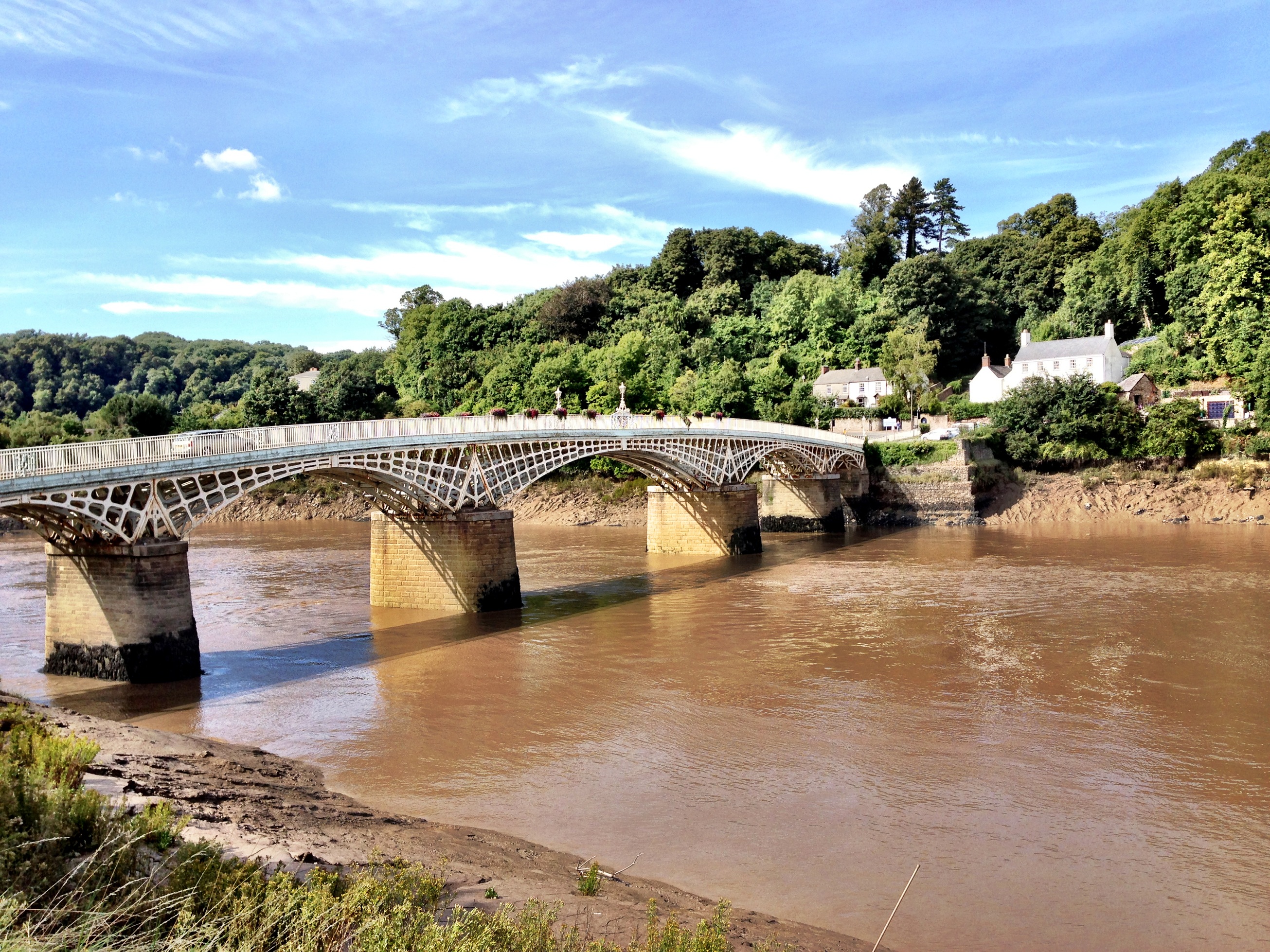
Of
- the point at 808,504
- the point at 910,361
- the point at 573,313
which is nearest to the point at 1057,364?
the point at 910,361

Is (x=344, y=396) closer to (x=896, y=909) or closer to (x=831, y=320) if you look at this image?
(x=831, y=320)

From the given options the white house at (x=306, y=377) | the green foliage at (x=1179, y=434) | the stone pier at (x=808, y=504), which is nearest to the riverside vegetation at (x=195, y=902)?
the stone pier at (x=808, y=504)

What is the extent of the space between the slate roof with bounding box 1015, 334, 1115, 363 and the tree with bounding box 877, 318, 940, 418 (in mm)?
7380

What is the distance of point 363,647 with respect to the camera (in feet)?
98.1

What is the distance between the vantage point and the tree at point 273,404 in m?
84.0

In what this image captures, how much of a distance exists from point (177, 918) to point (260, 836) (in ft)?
15.0

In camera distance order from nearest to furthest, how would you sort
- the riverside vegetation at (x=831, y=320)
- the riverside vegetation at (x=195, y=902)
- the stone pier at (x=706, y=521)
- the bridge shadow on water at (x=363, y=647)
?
the riverside vegetation at (x=195, y=902), the bridge shadow on water at (x=363, y=647), the stone pier at (x=706, y=521), the riverside vegetation at (x=831, y=320)

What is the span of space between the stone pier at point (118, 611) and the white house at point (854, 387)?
66.3 meters

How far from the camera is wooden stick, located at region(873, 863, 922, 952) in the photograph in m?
11.1

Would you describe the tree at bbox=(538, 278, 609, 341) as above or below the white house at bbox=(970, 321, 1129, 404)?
above

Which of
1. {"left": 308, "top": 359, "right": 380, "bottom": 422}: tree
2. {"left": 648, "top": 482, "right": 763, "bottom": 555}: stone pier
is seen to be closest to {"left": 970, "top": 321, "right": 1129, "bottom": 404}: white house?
{"left": 648, "top": 482, "right": 763, "bottom": 555}: stone pier

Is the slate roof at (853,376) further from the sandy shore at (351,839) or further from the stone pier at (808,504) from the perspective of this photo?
the sandy shore at (351,839)

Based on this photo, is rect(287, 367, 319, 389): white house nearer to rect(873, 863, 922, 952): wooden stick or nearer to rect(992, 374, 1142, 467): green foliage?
rect(992, 374, 1142, 467): green foliage

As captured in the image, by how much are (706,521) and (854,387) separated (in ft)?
126
